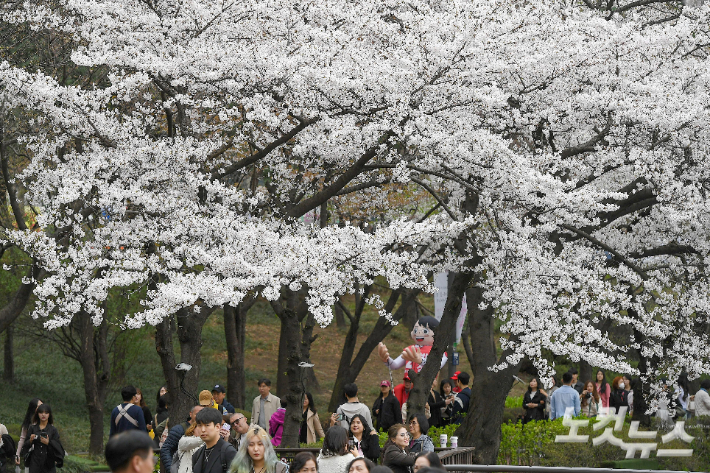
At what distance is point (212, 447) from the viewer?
614 cm

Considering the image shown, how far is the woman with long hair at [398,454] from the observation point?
6.76 m

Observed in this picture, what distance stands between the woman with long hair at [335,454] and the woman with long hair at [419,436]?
1.47m

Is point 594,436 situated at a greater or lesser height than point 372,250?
lesser

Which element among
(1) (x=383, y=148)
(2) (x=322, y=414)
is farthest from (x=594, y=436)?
(2) (x=322, y=414)

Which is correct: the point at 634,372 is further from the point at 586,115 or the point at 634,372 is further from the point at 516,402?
the point at 516,402

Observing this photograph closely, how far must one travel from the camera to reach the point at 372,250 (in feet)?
34.3

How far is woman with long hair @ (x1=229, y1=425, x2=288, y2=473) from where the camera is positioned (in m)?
5.77

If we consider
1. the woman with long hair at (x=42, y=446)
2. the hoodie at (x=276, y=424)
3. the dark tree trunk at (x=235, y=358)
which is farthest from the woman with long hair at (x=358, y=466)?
the dark tree trunk at (x=235, y=358)

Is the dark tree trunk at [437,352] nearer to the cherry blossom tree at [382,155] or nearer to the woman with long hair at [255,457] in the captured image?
the cherry blossom tree at [382,155]

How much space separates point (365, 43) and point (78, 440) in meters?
13.4

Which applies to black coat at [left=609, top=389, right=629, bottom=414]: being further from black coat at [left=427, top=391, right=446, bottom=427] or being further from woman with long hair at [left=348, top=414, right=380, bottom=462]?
woman with long hair at [left=348, top=414, right=380, bottom=462]

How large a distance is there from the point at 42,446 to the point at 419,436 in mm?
4374

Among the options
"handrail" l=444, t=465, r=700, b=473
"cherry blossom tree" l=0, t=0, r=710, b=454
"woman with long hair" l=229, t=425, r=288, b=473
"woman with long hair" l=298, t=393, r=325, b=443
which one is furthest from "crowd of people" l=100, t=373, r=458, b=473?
"cherry blossom tree" l=0, t=0, r=710, b=454

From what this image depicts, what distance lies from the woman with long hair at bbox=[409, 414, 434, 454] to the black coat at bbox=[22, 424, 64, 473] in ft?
13.6
